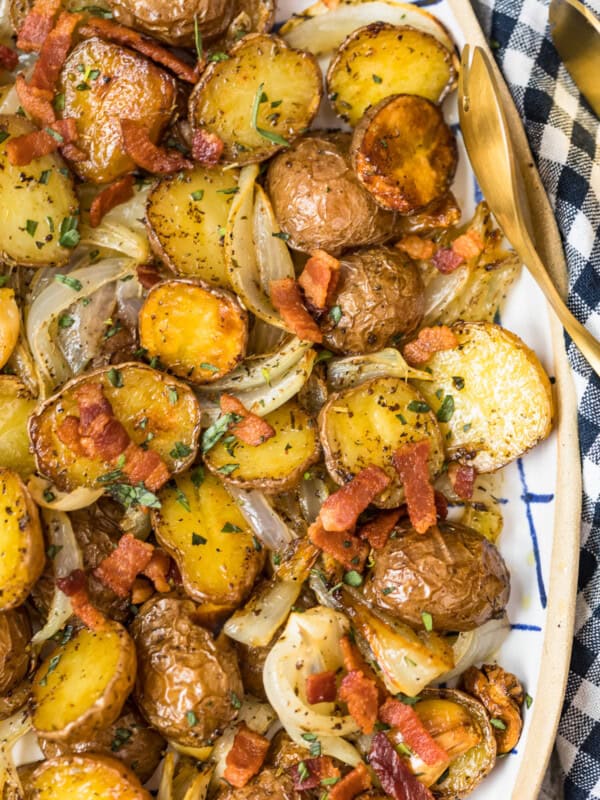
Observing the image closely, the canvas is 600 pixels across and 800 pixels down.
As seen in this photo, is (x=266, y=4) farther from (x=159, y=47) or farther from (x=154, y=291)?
(x=154, y=291)

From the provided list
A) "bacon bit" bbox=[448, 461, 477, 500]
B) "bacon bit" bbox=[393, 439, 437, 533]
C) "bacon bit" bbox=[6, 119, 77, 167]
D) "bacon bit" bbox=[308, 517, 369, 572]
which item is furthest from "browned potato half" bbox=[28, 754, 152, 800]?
"bacon bit" bbox=[6, 119, 77, 167]

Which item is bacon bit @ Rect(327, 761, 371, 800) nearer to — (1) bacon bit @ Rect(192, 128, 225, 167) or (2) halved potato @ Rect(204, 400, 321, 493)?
(2) halved potato @ Rect(204, 400, 321, 493)

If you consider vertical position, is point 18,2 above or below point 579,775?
above

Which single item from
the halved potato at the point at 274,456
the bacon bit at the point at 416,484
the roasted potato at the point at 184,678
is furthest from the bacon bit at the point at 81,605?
the bacon bit at the point at 416,484

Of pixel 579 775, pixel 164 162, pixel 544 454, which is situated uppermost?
pixel 164 162

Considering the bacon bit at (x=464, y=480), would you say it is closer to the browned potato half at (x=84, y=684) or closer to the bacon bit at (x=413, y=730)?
the bacon bit at (x=413, y=730)

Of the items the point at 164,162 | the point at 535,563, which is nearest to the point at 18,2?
the point at 164,162

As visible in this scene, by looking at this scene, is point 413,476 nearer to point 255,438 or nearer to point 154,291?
point 255,438
